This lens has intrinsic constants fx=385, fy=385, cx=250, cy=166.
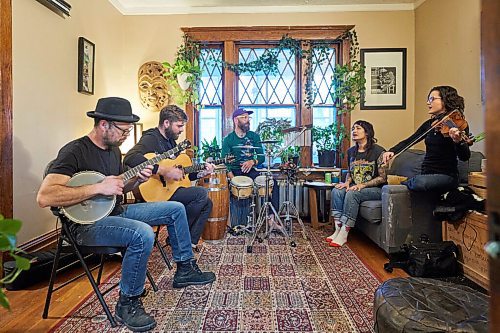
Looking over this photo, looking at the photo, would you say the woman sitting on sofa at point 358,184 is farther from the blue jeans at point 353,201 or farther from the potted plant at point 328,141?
the potted plant at point 328,141

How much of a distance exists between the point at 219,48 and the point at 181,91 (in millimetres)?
805

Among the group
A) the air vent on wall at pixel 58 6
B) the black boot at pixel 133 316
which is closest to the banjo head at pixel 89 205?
the black boot at pixel 133 316

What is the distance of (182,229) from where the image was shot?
255 centimetres

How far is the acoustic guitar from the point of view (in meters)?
2.92

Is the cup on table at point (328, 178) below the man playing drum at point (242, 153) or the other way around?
below

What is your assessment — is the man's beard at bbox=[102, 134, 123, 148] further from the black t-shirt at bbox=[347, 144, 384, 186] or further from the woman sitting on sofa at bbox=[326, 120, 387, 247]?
the black t-shirt at bbox=[347, 144, 384, 186]

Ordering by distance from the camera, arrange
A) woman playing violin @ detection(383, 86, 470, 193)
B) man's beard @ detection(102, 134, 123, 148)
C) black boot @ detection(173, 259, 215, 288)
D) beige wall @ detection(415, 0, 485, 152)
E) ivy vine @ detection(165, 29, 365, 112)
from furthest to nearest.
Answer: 1. ivy vine @ detection(165, 29, 365, 112)
2. beige wall @ detection(415, 0, 485, 152)
3. woman playing violin @ detection(383, 86, 470, 193)
4. black boot @ detection(173, 259, 215, 288)
5. man's beard @ detection(102, 134, 123, 148)

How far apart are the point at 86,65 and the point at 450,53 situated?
3.81 m

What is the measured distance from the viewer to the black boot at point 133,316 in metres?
1.93

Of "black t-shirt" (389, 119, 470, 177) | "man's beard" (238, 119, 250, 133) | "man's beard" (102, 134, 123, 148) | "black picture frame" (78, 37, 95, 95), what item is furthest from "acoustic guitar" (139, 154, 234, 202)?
"black t-shirt" (389, 119, 470, 177)

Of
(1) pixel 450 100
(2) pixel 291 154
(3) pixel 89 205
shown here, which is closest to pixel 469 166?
(1) pixel 450 100

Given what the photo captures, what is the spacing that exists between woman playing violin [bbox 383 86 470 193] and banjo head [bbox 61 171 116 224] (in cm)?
227

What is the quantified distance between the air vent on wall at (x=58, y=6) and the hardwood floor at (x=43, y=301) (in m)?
2.21

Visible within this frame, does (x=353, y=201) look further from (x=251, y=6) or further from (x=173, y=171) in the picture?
(x=251, y=6)
